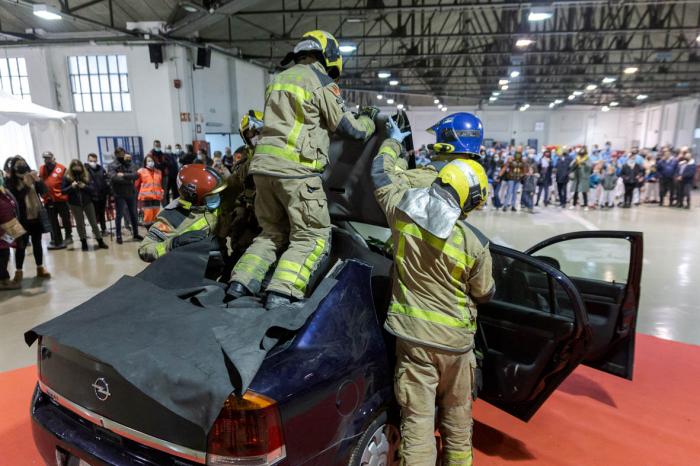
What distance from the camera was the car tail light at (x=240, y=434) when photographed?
58.6 inches

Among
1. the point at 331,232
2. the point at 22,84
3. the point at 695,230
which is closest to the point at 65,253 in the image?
the point at 331,232

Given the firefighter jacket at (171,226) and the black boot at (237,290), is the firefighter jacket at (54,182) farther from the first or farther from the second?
the black boot at (237,290)

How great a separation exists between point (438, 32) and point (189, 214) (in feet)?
62.2

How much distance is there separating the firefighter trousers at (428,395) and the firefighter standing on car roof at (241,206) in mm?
1764

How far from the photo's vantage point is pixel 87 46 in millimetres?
15602

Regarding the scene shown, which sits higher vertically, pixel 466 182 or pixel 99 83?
pixel 99 83

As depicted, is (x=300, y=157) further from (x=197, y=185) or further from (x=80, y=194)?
(x=80, y=194)

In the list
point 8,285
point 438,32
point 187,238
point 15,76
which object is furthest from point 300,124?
point 438,32

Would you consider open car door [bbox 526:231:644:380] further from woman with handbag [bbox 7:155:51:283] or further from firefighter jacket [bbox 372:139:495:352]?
woman with handbag [bbox 7:155:51:283]

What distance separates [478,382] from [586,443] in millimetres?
980

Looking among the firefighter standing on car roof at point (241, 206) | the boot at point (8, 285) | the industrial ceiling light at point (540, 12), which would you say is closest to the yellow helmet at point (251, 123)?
the firefighter standing on car roof at point (241, 206)

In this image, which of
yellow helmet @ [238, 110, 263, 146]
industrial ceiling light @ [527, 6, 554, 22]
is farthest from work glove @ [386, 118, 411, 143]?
industrial ceiling light @ [527, 6, 554, 22]

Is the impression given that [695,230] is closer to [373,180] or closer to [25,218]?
[373,180]

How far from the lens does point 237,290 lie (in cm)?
247
